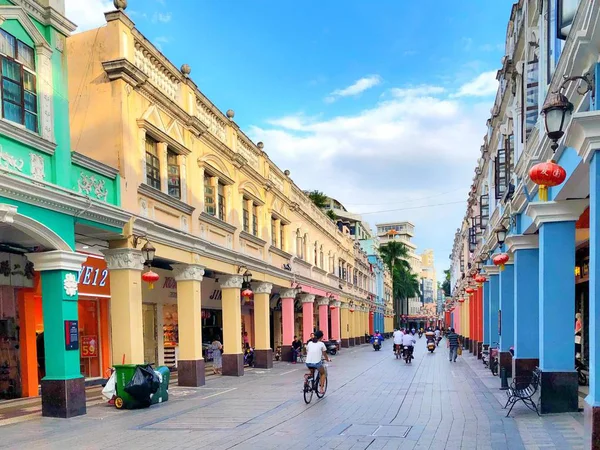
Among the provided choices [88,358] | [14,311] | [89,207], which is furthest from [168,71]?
[88,358]

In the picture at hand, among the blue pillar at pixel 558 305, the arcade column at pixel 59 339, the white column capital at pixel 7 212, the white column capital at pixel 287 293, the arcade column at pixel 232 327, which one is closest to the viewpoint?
the white column capital at pixel 7 212

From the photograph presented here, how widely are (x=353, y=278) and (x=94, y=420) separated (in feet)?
126

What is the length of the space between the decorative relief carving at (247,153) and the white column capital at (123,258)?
836cm

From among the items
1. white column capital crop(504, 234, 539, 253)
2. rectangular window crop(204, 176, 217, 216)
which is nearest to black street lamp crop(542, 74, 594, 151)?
white column capital crop(504, 234, 539, 253)

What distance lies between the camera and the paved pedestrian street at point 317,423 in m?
8.73

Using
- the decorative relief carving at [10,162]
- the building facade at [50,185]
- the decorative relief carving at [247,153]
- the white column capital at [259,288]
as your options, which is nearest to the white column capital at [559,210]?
the building facade at [50,185]

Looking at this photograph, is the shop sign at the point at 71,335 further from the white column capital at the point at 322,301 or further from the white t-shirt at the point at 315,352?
the white column capital at the point at 322,301

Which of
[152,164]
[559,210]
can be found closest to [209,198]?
[152,164]

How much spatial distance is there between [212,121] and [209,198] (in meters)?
2.54

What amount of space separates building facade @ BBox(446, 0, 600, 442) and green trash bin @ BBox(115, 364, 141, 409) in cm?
829

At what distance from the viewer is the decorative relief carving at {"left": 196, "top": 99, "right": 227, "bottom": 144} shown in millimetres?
17816

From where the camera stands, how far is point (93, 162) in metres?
12.3

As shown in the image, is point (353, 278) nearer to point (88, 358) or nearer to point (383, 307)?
point (383, 307)

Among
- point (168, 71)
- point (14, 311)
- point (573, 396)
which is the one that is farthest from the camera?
point (168, 71)
